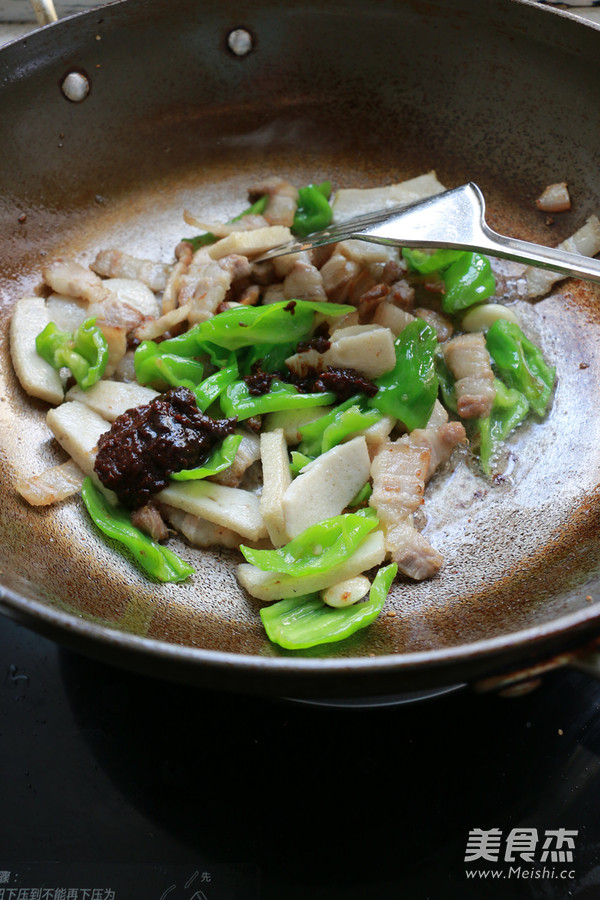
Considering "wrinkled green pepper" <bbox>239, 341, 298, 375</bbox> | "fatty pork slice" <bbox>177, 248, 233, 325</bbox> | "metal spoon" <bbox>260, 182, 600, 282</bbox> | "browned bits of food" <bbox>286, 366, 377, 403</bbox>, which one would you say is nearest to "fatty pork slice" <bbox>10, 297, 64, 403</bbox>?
"fatty pork slice" <bbox>177, 248, 233, 325</bbox>

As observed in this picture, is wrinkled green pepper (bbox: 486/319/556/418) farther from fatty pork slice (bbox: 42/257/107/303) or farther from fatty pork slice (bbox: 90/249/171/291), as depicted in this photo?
fatty pork slice (bbox: 42/257/107/303)

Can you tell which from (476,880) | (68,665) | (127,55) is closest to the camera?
(476,880)

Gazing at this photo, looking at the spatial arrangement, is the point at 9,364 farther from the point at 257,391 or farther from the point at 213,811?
the point at 213,811

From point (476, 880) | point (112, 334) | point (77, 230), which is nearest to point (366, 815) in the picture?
point (476, 880)

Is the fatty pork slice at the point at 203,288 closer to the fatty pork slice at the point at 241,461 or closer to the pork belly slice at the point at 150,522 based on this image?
the fatty pork slice at the point at 241,461

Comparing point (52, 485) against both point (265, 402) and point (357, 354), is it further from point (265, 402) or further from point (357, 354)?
point (357, 354)

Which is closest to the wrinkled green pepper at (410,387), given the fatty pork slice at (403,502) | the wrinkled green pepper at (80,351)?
the fatty pork slice at (403,502)

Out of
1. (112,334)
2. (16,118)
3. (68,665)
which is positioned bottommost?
(68,665)
